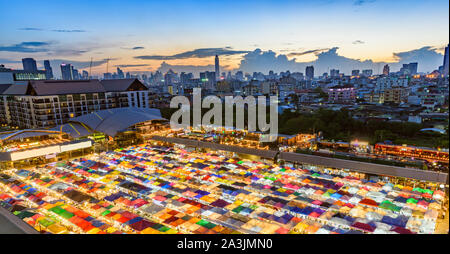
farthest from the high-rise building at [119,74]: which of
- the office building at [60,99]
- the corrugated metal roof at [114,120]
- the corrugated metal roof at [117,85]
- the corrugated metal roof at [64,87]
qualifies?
the corrugated metal roof at [114,120]

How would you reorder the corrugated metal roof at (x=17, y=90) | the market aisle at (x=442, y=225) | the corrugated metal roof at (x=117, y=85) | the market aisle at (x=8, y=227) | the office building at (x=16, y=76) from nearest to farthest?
the market aisle at (x=8, y=227) → the market aisle at (x=442, y=225) → the corrugated metal roof at (x=17, y=90) → the corrugated metal roof at (x=117, y=85) → the office building at (x=16, y=76)

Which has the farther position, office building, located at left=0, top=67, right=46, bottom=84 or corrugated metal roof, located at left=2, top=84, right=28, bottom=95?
office building, located at left=0, top=67, right=46, bottom=84

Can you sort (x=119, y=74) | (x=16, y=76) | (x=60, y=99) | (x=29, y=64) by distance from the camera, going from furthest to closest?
(x=119, y=74) → (x=29, y=64) → (x=16, y=76) → (x=60, y=99)

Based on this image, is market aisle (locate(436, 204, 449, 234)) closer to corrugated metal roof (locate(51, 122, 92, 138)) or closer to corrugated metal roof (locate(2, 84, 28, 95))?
corrugated metal roof (locate(51, 122, 92, 138))

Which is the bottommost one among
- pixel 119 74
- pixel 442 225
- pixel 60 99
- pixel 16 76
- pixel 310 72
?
pixel 442 225

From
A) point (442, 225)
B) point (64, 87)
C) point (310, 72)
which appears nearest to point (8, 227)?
point (442, 225)

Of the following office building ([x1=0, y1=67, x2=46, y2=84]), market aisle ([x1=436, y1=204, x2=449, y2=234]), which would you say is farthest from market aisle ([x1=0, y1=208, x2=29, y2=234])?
office building ([x1=0, y1=67, x2=46, y2=84])

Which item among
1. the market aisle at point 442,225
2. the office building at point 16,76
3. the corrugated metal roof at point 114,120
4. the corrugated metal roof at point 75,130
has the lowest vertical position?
the market aisle at point 442,225

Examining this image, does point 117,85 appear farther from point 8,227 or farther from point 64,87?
point 8,227

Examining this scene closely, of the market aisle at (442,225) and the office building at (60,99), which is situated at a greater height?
the office building at (60,99)

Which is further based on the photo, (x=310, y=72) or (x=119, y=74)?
(x=310, y=72)

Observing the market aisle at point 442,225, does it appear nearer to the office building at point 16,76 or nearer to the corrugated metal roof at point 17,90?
the corrugated metal roof at point 17,90
